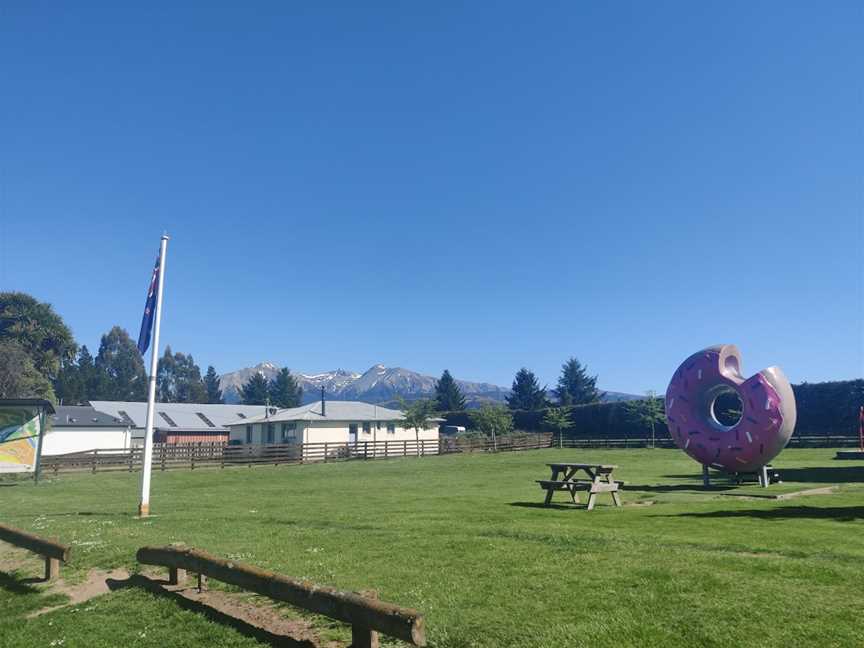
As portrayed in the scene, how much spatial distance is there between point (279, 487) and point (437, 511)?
467 inches

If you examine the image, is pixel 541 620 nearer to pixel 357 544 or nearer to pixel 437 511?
pixel 357 544

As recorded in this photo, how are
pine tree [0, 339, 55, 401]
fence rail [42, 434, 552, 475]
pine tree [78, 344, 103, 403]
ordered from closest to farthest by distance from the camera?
fence rail [42, 434, 552, 475]
pine tree [0, 339, 55, 401]
pine tree [78, 344, 103, 403]

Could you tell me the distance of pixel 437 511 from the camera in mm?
14297

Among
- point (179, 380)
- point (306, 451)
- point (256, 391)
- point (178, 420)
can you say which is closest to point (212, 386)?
point (179, 380)

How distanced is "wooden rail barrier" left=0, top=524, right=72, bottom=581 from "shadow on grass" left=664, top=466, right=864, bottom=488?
2024cm

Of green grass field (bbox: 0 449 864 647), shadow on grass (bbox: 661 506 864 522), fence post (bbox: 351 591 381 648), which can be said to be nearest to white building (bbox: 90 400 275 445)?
green grass field (bbox: 0 449 864 647)

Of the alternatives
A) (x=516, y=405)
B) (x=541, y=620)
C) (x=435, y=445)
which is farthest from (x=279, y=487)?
(x=516, y=405)

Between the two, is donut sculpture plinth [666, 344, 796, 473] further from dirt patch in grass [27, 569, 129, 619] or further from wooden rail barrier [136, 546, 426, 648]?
dirt patch in grass [27, 569, 129, 619]

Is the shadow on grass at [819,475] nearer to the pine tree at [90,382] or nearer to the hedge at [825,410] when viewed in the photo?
the hedge at [825,410]

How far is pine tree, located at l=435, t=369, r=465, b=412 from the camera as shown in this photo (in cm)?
10238

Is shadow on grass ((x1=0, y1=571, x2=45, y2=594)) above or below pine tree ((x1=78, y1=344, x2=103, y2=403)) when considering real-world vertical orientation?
below

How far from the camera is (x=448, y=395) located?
103000 millimetres

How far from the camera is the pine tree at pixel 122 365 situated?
14332 centimetres

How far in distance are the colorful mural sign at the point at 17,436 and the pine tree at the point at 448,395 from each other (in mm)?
75866
